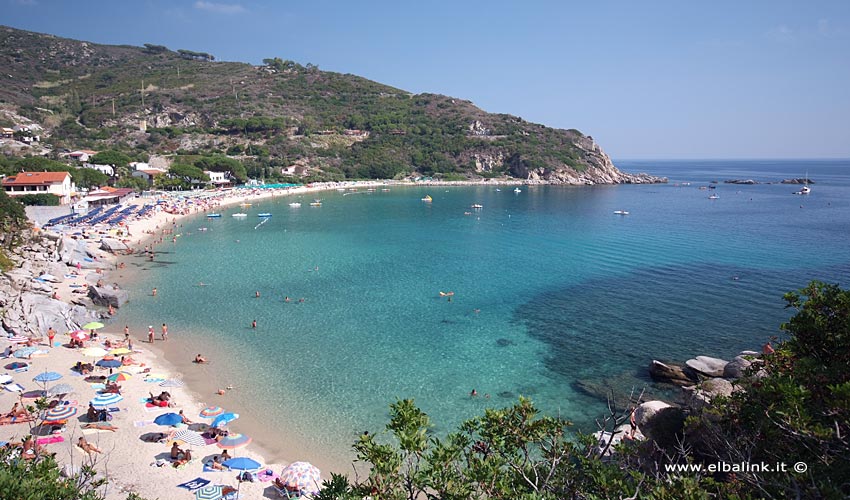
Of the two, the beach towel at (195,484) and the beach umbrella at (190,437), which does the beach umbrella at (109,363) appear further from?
the beach towel at (195,484)

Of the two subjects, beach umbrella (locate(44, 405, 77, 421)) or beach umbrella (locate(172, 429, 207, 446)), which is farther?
beach umbrella (locate(44, 405, 77, 421))

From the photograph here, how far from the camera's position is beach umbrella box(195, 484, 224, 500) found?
1281cm

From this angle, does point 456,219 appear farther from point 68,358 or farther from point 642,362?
point 68,358

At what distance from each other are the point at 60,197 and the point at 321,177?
2639 inches

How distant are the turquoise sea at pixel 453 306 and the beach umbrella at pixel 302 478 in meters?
2.15

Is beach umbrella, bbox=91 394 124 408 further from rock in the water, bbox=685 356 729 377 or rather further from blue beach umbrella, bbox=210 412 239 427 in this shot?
rock in the water, bbox=685 356 729 377

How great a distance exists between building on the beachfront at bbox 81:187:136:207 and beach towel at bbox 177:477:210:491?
58.3 m

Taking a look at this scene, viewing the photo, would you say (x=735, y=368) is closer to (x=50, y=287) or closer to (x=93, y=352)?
(x=93, y=352)

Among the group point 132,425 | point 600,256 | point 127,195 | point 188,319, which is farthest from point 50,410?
point 127,195

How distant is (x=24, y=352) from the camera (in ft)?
67.1

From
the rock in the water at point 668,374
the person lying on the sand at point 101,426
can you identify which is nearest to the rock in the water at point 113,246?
the person lying on the sand at point 101,426

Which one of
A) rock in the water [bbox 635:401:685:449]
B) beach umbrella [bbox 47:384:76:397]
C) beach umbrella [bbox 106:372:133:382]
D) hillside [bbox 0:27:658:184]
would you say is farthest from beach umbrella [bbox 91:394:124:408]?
hillside [bbox 0:27:658:184]

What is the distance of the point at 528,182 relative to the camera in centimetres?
13400

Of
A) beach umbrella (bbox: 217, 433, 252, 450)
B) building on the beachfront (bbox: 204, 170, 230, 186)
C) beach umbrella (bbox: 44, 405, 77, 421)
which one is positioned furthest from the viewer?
building on the beachfront (bbox: 204, 170, 230, 186)
